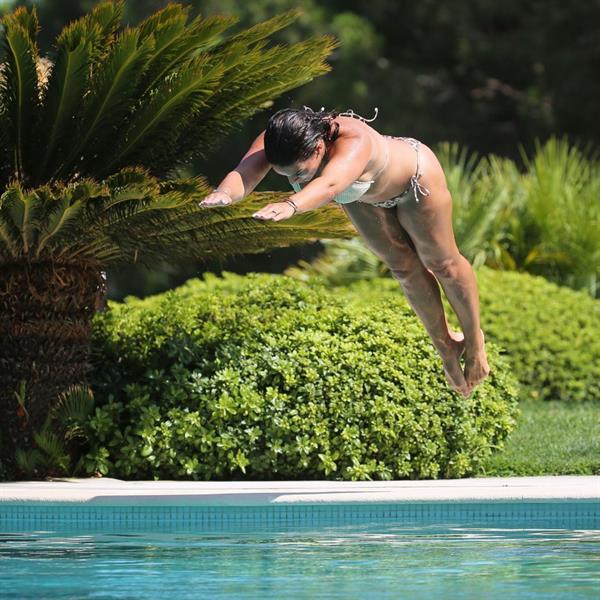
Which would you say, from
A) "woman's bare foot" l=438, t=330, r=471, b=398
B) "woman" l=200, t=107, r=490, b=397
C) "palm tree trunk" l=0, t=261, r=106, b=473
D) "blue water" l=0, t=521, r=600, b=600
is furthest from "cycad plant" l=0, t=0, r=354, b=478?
"blue water" l=0, t=521, r=600, b=600

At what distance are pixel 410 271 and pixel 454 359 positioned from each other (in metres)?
0.66

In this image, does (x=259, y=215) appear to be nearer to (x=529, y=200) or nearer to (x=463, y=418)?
(x=463, y=418)

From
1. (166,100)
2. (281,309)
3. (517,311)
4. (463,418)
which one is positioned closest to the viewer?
(166,100)

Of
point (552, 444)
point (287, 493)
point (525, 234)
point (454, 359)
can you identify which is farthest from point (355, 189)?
point (525, 234)

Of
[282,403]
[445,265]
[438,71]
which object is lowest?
[282,403]

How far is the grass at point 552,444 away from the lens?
30.5 ft

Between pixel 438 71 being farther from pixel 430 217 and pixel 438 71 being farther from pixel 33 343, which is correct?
pixel 430 217

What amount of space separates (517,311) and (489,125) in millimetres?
17493

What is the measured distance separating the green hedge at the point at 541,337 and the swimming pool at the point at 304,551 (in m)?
5.55

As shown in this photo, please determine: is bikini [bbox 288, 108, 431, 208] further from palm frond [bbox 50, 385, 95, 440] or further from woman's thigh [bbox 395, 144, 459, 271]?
palm frond [bbox 50, 385, 95, 440]

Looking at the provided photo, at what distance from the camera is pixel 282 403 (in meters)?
8.78

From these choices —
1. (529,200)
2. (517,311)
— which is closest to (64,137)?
(517,311)

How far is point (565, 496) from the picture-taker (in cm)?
755

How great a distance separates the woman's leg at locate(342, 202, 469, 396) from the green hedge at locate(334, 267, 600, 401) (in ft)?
16.8
